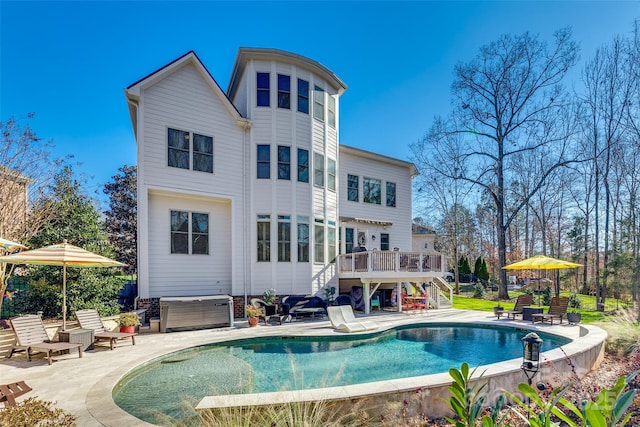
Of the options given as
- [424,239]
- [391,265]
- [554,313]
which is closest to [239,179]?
[391,265]

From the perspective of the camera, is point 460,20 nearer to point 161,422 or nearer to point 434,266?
point 434,266

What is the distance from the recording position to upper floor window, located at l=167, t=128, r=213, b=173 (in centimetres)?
1333

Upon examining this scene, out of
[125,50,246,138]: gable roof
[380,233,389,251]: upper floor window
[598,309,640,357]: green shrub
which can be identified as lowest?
[598,309,640,357]: green shrub

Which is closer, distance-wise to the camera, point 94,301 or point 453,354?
point 453,354

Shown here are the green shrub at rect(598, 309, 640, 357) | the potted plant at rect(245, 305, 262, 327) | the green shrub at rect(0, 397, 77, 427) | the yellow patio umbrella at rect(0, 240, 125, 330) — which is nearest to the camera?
the green shrub at rect(0, 397, 77, 427)

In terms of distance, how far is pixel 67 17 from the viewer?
11.3 m

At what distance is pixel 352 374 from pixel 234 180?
9509 mm

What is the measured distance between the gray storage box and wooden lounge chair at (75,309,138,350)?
1799 mm

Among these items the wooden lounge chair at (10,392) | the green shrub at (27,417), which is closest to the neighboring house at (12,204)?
the wooden lounge chair at (10,392)

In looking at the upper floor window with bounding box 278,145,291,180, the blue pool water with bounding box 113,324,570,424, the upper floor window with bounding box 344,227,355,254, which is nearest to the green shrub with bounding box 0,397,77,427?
the blue pool water with bounding box 113,324,570,424

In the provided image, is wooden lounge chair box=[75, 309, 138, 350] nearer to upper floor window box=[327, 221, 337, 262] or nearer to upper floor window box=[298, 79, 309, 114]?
upper floor window box=[327, 221, 337, 262]

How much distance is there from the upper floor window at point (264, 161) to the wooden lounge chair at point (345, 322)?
20.8 feet

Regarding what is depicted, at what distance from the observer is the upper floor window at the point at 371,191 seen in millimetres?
19062

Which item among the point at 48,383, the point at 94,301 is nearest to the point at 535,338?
the point at 48,383
